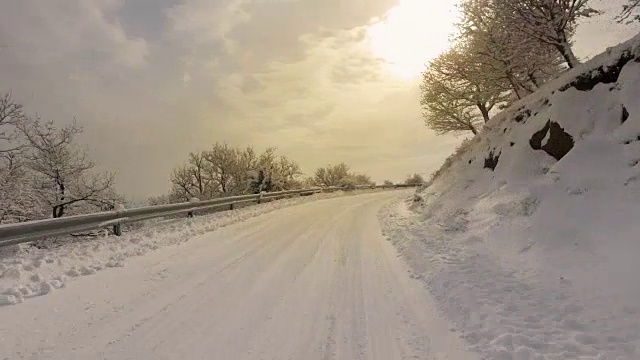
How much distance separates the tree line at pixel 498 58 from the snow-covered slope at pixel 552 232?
212 cm

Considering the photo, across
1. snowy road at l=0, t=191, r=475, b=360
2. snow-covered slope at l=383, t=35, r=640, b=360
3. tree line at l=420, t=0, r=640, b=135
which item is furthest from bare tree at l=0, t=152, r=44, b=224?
tree line at l=420, t=0, r=640, b=135

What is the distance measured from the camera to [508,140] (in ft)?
48.4

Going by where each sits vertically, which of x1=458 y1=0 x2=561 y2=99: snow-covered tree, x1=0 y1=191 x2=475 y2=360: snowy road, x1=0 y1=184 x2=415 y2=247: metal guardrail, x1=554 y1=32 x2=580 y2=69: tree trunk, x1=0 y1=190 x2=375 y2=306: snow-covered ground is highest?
x1=458 y1=0 x2=561 y2=99: snow-covered tree

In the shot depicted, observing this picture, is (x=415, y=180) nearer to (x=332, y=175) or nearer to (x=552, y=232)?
(x=332, y=175)

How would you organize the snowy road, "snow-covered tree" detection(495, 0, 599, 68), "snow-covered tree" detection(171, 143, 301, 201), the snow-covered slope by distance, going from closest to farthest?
the snowy road → the snow-covered slope → "snow-covered tree" detection(495, 0, 599, 68) → "snow-covered tree" detection(171, 143, 301, 201)

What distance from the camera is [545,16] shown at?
13781mm

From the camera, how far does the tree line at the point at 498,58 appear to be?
45.8 feet

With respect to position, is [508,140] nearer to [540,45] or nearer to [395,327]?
[540,45]

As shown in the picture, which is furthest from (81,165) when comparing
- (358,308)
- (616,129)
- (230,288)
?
(616,129)

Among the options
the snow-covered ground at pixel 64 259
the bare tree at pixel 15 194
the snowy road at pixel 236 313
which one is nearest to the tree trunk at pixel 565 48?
the snowy road at pixel 236 313

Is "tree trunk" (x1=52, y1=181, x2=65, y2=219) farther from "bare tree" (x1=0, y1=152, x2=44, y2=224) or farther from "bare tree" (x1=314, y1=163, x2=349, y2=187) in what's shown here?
"bare tree" (x1=314, y1=163, x2=349, y2=187)

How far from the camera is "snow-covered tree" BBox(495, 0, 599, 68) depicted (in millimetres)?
13688

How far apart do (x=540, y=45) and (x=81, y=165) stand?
2750cm

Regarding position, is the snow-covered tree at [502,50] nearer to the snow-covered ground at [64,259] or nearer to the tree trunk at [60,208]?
the snow-covered ground at [64,259]
